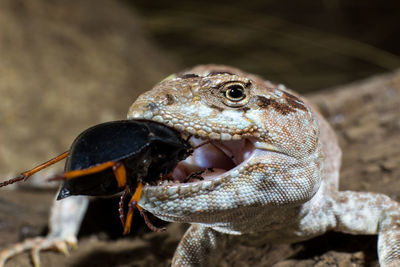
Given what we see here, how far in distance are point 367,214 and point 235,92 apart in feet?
4.42

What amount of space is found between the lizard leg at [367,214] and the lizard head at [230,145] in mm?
515

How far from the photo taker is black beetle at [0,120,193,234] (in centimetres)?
199

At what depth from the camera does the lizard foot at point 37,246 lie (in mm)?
3662

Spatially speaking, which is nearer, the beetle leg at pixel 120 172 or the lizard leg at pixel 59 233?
the beetle leg at pixel 120 172

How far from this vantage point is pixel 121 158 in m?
2.00

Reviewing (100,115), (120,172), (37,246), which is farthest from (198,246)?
(100,115)

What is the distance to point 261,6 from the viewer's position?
8.41 meters

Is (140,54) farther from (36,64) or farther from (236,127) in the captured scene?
(236,127)

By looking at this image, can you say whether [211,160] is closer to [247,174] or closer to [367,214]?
[247,174]

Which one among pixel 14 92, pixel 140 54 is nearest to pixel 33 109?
pixel 14 92

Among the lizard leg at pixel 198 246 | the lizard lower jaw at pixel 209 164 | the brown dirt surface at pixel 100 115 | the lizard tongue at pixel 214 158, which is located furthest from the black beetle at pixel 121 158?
the brown dirt surface at pixel 100 115

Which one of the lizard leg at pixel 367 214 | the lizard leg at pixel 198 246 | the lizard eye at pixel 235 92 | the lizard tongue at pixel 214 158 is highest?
the lizard eye at pixel 235 92

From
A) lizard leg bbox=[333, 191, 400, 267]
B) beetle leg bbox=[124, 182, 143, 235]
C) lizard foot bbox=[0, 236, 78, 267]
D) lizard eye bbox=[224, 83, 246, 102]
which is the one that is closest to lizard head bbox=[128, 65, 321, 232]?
lizard eye bbox=[224, 83, 246, 102]

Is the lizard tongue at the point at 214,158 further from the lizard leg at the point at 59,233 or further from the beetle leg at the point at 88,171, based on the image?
the lizard leg at the point at 59,233
